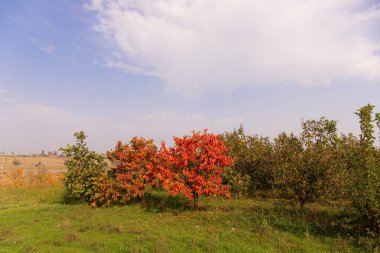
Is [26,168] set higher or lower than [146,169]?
lower

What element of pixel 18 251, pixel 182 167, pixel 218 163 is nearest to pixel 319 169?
pixel 218 163

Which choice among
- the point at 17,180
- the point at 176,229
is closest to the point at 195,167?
the point at 176,229

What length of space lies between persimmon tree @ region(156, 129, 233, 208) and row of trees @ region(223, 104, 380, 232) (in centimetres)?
279

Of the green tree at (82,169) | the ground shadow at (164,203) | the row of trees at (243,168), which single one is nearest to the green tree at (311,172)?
the row of trees at (243,168)

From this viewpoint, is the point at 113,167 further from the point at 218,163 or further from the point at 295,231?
the point at 295,231

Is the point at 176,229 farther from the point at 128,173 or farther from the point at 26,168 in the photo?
the point at 26,168

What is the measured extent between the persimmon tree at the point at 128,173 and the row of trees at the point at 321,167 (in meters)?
5.13

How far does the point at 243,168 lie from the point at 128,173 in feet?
25.3

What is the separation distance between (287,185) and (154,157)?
6.83 metres

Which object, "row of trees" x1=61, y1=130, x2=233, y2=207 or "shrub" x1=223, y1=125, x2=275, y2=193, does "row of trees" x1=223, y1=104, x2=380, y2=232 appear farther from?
"row of trees" x1=61, y1=130, x2=233, y2=207

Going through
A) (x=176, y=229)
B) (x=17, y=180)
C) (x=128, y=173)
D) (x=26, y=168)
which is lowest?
(x=26, y=168)

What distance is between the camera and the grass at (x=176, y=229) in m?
9.67

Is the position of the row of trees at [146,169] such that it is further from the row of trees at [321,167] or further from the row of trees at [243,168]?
the row of trees at [321,167]

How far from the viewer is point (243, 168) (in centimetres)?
2056
